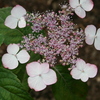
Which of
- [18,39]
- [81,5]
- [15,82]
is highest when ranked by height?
[81,5]

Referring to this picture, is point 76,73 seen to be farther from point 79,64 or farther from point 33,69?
point 33,69

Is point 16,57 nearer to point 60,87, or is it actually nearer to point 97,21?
point 60,87

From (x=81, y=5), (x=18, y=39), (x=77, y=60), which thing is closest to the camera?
(x=77, y=60)

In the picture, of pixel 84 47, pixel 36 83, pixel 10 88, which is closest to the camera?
pixel 36 83

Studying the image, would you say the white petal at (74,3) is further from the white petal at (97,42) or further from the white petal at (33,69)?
the white petal at (33,69)

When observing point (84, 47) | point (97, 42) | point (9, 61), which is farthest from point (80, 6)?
point (84, 47)

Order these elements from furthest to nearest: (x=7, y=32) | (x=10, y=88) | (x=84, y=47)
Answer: (x=84, y=47) < (x=7, y=32) < (x=10, y=88)

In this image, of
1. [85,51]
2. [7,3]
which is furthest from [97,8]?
[7,3]
